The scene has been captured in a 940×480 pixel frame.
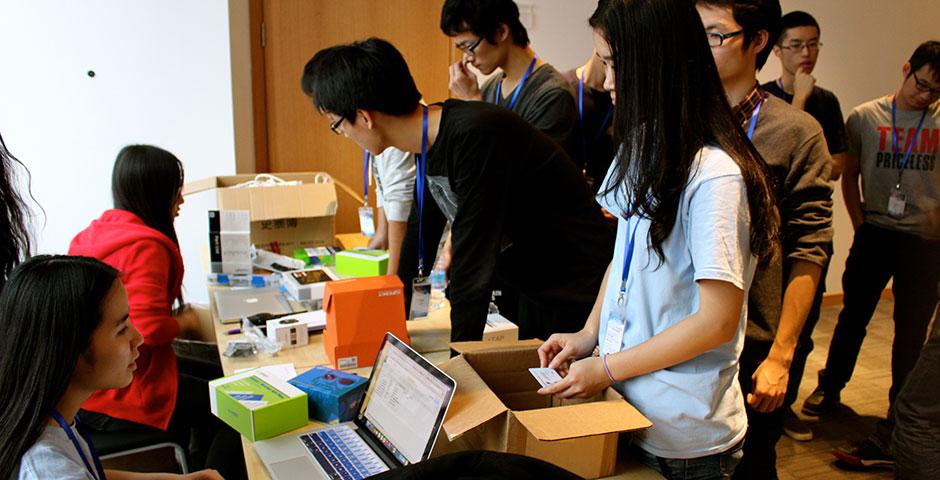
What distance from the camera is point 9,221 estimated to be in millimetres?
1328

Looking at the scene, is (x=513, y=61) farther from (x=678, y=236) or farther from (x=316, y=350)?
(x=678, y=236)

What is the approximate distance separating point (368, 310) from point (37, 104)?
103 inches

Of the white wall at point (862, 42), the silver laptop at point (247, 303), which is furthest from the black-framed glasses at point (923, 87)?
the silver laptop at point (247, 303)

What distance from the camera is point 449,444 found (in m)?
1.35

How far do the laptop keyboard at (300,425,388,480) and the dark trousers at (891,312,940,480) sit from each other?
1.44 m

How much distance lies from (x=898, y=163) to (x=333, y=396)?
2.96 metres

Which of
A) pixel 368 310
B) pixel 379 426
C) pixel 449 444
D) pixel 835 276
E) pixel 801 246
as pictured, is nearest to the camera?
pixel 449 444

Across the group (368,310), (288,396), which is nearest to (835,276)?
(368,310)

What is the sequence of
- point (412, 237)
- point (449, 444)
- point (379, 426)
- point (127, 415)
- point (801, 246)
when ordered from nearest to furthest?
point (449, 444) → point (379, 426) → point (801, 246) → point (127, 415) → point (412, 237)

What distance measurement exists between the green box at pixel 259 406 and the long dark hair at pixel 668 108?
853 millimetres

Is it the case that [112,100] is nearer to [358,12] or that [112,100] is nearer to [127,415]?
[358,12]

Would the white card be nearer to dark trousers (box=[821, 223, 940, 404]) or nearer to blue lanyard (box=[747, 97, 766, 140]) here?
blue lanyard (box=[747, 97, 766, 140])

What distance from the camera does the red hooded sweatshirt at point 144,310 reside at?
6.61 feet

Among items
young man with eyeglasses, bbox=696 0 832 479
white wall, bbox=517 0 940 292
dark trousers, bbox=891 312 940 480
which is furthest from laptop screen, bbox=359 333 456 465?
white wall, bbox=517 0 940 292
